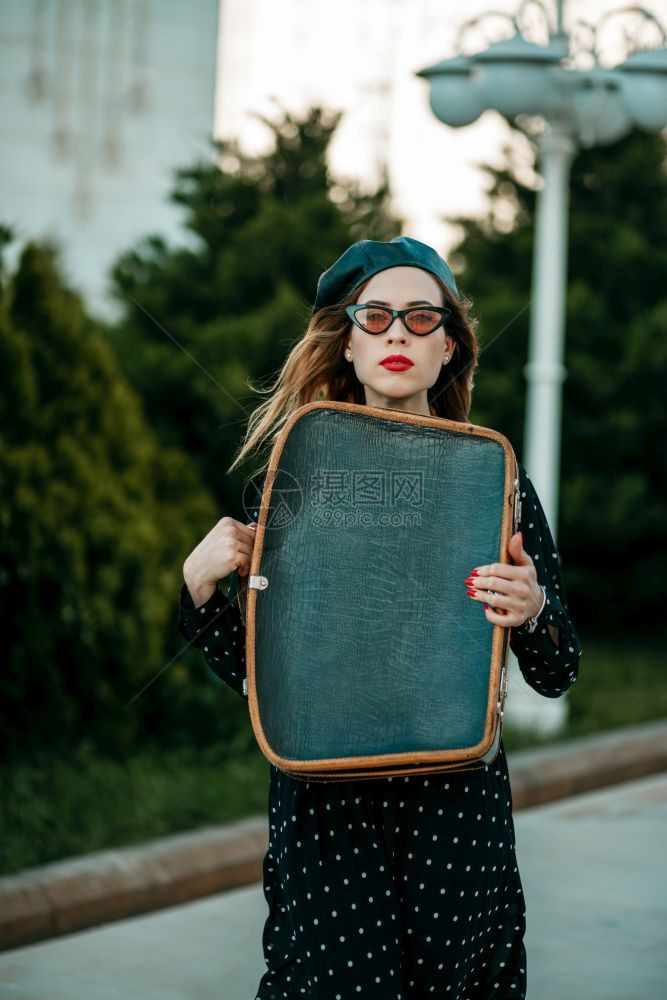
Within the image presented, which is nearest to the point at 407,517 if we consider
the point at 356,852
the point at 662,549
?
the point at 356,852

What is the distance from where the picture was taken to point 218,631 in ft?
7.55

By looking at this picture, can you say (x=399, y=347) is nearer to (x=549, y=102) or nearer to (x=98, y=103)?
(x=549, y=102)

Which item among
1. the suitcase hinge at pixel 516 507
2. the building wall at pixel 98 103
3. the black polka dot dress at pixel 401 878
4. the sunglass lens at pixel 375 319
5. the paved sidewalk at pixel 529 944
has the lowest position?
the paved sidewalk at pixel 529 944

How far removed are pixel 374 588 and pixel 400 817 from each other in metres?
0.38

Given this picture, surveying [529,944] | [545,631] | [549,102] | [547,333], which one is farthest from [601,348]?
[545,631]

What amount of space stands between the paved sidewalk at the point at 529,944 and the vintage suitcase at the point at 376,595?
1660 millimetres

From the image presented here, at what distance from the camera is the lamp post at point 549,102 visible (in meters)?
5.91

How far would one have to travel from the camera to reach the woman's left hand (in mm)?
2039

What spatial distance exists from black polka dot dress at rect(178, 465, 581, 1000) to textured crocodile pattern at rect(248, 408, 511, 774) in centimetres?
16

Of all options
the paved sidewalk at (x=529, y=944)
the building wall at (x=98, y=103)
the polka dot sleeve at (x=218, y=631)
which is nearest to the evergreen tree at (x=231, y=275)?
the paved sidewalk at (x=529, y=944)

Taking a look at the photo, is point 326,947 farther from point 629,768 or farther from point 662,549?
point 662,549

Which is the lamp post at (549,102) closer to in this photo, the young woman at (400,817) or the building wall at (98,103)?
the young woman at (400,817)

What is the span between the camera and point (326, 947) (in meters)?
2.14

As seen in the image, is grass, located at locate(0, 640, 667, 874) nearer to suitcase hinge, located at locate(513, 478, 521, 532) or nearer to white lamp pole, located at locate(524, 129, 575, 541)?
white lamp pole, located at locate(524, 129, 575, 541)
